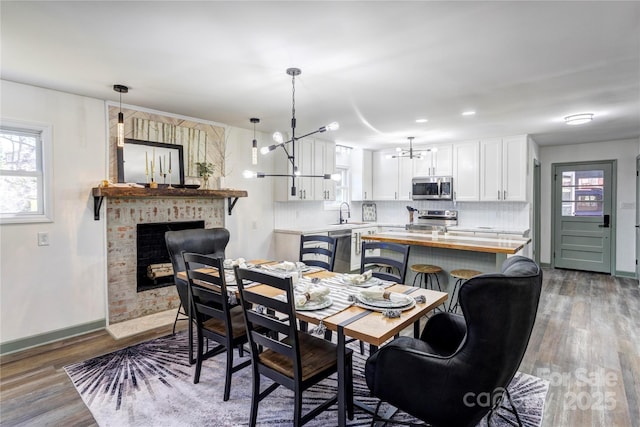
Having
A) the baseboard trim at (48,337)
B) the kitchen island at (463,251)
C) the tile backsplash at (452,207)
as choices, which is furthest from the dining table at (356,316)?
the tile backsplash at (452,207)

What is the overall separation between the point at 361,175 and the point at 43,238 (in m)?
5.10

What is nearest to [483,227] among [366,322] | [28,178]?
[366,322]

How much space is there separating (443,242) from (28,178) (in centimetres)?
407

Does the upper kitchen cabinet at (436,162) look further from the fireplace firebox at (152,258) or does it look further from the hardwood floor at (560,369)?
the fireplace firebox at (152,258)

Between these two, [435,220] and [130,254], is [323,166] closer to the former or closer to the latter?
[435,220]

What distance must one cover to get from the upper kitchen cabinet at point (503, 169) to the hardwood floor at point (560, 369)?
1861 mm

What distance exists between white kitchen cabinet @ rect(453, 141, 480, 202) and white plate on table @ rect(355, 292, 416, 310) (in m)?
4.28

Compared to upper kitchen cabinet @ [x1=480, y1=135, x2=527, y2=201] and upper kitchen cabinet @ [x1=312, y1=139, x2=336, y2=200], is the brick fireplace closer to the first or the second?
upper kitchen cabinet @ [x1=312, y1=139, x2=336, y2=200]

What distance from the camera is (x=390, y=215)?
7.11 meters

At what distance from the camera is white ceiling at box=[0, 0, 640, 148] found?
1.88 meters

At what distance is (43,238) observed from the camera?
3.15 meters

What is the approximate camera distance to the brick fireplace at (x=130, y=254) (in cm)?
362

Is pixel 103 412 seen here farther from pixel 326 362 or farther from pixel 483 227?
pixel 483 227

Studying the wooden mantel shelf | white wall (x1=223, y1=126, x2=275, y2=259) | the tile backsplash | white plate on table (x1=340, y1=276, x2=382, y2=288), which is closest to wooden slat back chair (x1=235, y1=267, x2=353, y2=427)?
white plate on table (x1=340, y1=276, x2=382, y2=288)
